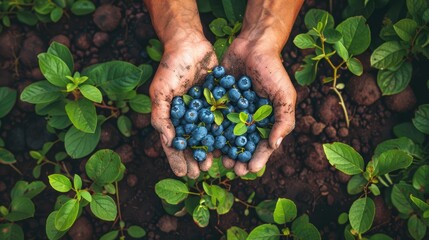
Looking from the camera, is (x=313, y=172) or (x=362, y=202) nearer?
(x=362, y=202)

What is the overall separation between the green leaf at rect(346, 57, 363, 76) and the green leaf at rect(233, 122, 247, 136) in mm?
783

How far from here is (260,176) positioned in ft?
8.68

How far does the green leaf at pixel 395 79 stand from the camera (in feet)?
8.43

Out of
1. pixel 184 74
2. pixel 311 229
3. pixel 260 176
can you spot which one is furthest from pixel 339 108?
pixel 184 74

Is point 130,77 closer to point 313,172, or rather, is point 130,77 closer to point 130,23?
point 130,23

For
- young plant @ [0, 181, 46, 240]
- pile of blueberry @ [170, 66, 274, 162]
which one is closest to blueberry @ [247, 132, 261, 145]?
pile of blueberry @ [170, 66, 274, 162]

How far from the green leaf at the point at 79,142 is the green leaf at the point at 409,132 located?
1669 millimetres

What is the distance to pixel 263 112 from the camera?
2.14m

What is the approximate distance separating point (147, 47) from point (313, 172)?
1207 millimetres

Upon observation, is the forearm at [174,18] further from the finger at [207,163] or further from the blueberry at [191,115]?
the finger at [207,163]

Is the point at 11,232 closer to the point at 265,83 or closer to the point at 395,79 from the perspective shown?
the point at 265,83

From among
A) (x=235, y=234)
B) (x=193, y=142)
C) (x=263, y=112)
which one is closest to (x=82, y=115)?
(x=193, y=142)

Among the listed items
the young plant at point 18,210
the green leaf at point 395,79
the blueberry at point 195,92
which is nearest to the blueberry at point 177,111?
the blueberry at point 195,92

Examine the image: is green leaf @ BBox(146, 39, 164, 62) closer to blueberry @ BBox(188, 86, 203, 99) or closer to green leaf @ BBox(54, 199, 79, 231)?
blueberry @ BBox(188, 86, 203, 99)
